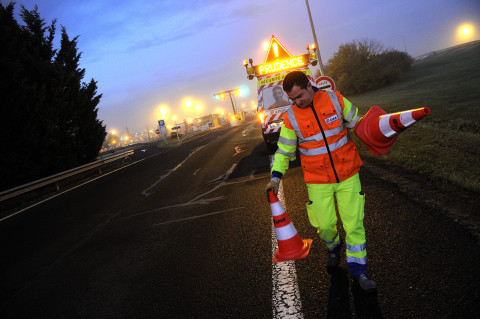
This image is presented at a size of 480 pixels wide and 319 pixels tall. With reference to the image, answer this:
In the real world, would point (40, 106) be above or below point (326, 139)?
above

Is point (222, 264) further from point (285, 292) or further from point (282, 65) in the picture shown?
point (282, 65)

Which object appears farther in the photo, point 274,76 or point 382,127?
point 274,76

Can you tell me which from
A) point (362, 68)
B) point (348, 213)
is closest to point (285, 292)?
point (348, 213)

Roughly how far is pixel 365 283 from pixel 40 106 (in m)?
14.7

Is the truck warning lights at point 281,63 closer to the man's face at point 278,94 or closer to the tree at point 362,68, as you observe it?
the man's face at point 278,94

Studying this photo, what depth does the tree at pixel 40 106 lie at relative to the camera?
38.7 feet

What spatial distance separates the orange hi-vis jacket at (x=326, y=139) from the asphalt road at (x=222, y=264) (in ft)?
3.35

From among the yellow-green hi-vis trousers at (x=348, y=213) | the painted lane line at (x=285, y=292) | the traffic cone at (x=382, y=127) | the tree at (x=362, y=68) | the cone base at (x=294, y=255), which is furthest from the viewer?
the tree at (x=362, y=68)

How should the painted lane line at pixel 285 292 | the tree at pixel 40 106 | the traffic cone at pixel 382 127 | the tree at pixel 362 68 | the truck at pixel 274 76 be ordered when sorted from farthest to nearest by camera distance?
the tree at pixel 362 68 → the tree at pixel 40 106 → the truck at pixel 274 76 → the painted lane line at pixel 285 292 → the traffic cone at pixel 382 127

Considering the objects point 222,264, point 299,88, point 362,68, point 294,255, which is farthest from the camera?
point 362,68

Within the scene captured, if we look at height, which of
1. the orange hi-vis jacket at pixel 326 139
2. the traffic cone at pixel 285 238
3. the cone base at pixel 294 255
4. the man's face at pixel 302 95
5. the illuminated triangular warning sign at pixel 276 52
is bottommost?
the cone base at pixel 294 255

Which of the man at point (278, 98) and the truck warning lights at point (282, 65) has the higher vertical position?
the truck warning lights at point (282, 65)

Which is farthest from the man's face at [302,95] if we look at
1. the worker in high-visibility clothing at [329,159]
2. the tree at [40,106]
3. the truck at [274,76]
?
the tree at [40,106]

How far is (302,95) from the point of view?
2717 millimetres
